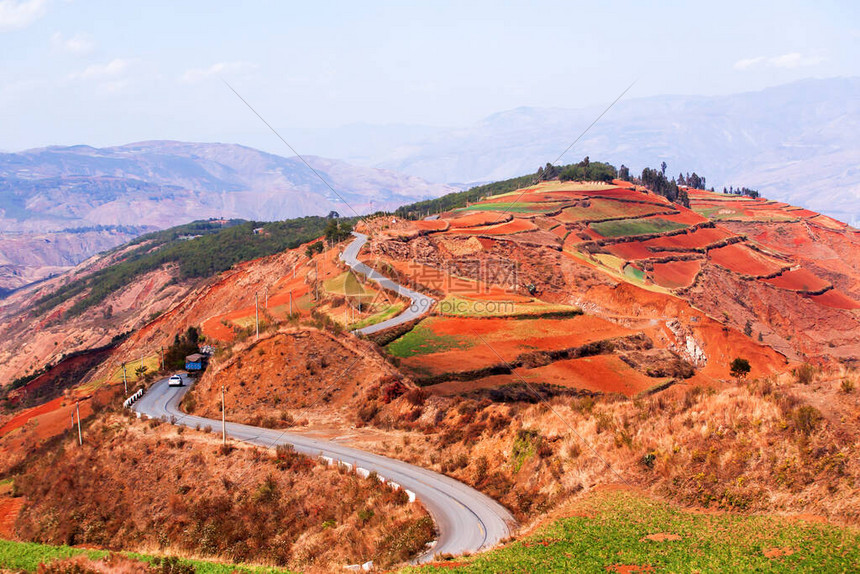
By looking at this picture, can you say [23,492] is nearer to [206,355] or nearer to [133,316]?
[206,355]

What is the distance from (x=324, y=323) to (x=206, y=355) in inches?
582

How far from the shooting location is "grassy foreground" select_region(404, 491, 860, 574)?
14.8m

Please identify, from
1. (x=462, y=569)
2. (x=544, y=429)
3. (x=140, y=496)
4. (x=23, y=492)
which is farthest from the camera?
(x=23, y=492)

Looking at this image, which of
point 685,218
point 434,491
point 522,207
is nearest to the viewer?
point 434,491

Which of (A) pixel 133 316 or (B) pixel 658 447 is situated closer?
(B) pixel 658 447

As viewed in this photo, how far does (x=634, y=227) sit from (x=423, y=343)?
289 feet

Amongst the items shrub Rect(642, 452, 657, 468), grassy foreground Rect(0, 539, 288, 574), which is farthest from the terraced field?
grassy foreground Rect(0, 539, 288, 574)

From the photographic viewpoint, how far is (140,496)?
29734 mm

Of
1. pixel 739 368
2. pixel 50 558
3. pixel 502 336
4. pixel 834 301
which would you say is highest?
Result: pixel 502 336

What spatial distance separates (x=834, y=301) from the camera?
379 feet

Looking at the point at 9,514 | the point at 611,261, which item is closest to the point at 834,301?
the point at 611,261

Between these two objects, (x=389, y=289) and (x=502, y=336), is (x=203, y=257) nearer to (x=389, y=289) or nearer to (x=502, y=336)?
(x=389, y=289)

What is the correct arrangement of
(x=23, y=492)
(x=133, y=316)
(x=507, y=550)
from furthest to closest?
(x=133, y=316), (x=23, y=492), (x=507, y=550)


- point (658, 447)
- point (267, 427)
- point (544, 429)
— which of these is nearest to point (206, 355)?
point (267, 427)
